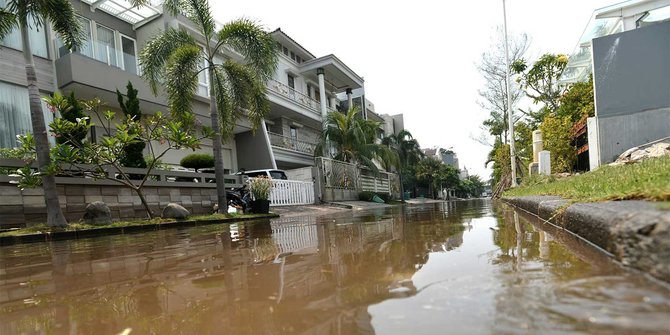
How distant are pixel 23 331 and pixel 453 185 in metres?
65.1

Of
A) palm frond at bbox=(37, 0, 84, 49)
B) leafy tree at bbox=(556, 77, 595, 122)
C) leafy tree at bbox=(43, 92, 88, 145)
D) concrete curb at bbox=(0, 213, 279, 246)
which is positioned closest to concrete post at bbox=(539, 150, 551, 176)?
leafy tree at bbox=(556, 77, 595, 122)

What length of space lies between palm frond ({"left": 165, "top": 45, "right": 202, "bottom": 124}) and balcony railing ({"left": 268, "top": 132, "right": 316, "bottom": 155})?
9.87 m

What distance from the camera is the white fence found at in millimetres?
15445

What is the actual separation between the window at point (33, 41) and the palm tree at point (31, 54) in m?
4.28

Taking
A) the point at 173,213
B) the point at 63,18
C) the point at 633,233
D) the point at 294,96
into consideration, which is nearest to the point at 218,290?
the point at 633,233

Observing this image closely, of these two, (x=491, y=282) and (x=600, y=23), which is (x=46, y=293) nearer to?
(x=491, y=282)

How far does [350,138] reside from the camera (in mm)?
23000

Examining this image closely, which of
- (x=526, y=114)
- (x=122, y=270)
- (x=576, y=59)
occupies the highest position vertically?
(x=576, y=59)

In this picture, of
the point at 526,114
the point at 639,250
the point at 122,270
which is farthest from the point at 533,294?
the point at 526,114

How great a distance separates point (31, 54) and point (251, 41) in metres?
5.52

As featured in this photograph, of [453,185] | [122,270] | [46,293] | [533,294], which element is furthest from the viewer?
[453,185]

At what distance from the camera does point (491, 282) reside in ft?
5.73

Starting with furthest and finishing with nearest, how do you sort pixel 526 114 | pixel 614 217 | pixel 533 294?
1. pixel 526 114
2. pixel 614 217
3. pixel 533 294

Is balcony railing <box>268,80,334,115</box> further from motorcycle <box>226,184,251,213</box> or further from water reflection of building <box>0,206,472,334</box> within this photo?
water reflection of building <box>0,206,472,334</box>
